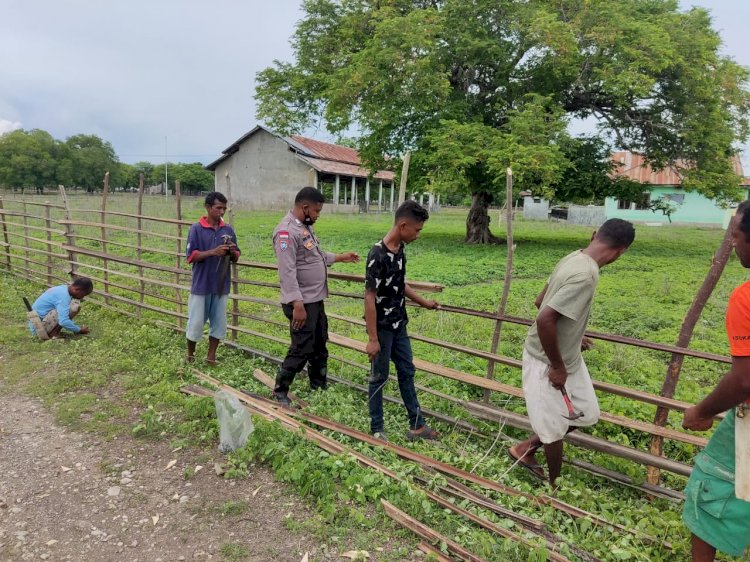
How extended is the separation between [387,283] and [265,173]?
29.7 m

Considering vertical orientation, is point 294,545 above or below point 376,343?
below

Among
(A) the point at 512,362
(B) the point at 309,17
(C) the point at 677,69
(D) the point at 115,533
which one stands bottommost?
(D) the point at 115,533

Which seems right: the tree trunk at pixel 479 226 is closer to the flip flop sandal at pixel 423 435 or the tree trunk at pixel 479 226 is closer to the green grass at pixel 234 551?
the flip flop sandal at pixel 423 435

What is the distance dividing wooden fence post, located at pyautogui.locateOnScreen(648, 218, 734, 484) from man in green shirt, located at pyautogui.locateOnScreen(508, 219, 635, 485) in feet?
2.04

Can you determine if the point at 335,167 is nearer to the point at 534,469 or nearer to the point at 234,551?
the point at 534,469

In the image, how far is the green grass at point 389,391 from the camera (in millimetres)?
2711

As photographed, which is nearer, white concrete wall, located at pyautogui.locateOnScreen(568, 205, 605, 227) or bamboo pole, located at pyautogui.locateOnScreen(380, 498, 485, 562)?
bamboo pole, located at pyautogui.locateOnScreen(380, 498, 485, 562)

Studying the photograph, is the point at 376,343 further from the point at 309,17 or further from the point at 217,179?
the point at 217,179

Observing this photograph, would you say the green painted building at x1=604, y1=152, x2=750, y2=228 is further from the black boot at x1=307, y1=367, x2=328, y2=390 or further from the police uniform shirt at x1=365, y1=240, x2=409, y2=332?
the police uniform shirt at x1=365, y1=240, x2=409, y2=332

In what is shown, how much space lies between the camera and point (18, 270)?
9.74 m

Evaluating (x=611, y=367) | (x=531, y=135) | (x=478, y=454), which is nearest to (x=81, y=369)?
(x=478, y=454)

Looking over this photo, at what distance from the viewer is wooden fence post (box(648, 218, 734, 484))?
2.88 meters

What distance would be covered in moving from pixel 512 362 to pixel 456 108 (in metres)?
13.3

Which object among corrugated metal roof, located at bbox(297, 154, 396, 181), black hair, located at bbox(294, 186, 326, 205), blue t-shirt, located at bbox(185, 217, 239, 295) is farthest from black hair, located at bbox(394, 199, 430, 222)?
corrugated metal roof, located at bbox(297, 154, 396, 181)
